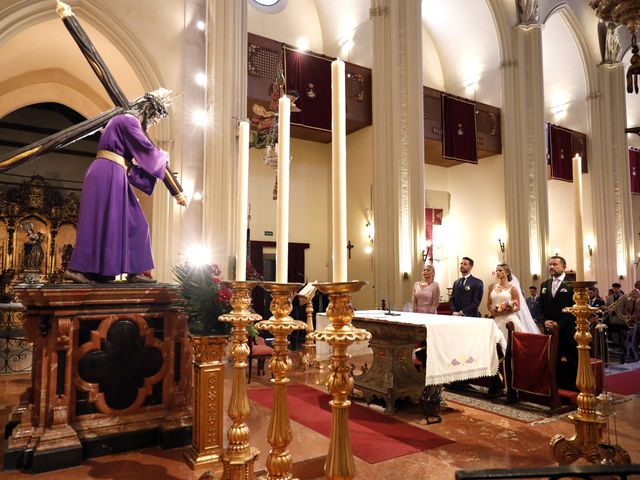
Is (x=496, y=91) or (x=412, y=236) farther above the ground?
(x=496, y=91)

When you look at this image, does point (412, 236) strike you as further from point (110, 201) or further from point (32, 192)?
point (32, 192)

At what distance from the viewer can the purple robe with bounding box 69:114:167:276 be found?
322 cm

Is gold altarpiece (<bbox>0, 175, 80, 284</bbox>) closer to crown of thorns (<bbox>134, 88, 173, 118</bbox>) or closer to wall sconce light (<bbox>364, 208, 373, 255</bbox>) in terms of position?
wall sconce light (<bbox>364, 208, 373, 255</bbox>)

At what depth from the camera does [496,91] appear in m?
13.7

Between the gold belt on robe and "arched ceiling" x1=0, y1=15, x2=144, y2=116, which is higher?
"arched ceiling" x1=0, y1=15, x2=144, y2=116

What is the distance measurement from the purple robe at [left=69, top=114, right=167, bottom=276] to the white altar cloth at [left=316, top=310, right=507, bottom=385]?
2679 mm

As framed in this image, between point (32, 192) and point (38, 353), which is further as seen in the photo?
point (32, 192)

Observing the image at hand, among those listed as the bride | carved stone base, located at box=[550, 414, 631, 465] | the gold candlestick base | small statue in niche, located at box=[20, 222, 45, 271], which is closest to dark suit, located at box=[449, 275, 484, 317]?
the bride

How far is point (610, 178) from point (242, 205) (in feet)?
57.1

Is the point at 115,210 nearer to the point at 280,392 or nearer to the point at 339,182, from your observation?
the point at 280,392

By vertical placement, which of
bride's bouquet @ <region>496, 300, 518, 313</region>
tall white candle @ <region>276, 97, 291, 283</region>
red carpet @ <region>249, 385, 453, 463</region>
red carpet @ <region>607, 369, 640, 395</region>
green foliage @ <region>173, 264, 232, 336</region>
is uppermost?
tall white candle @ <region>276, 97, 291, 283</region>

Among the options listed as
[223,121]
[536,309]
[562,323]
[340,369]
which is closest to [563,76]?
[536,309]

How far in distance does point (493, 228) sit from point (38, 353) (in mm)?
13098

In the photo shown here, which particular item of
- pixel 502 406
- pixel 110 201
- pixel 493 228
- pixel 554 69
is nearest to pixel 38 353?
pixel 110 201
